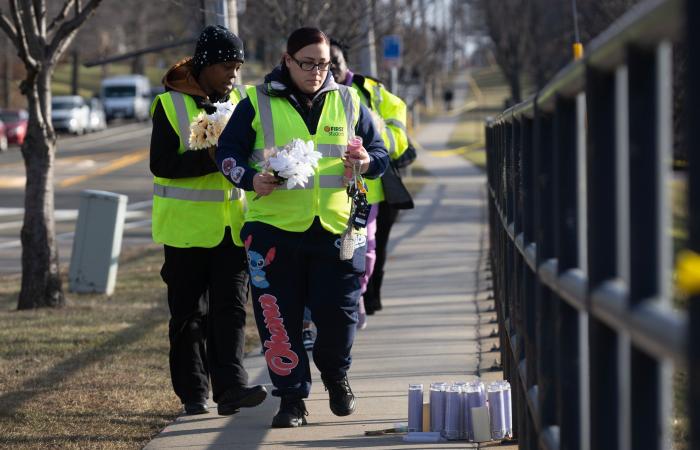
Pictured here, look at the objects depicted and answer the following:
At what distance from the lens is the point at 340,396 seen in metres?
6.27

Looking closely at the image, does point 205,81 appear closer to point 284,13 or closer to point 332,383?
point 332,383

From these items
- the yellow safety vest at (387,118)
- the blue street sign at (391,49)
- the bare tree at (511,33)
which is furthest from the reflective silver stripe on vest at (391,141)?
the bare tree at (511,33)

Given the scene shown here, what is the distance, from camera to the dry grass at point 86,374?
639 cm

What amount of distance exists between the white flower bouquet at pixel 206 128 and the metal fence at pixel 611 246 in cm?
231

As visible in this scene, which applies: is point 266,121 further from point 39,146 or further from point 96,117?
point 96,117

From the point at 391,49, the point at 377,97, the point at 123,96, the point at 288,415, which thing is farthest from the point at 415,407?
the point at 123,96

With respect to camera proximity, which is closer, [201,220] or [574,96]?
[574,96]

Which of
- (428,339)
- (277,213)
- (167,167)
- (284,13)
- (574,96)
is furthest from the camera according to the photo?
(284,13)

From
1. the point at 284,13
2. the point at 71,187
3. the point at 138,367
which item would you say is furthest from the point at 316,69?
the point at 71,187

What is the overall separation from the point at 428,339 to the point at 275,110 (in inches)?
122

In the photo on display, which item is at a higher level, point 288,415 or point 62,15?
point 62,15

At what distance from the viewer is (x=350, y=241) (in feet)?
19.9

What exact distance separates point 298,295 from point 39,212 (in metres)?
5.57

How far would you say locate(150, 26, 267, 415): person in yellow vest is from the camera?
A: 6.45 m
